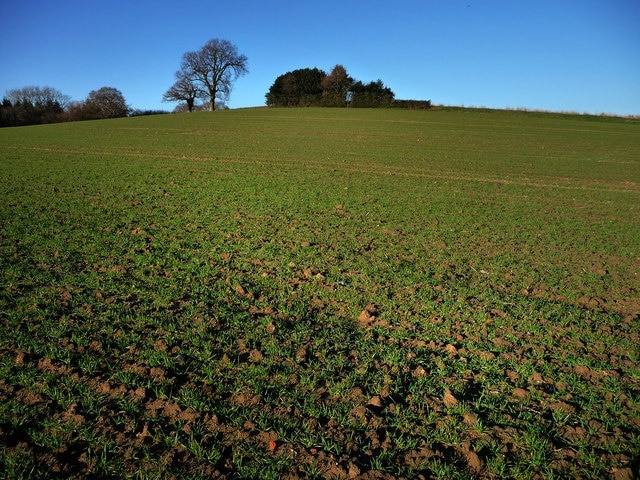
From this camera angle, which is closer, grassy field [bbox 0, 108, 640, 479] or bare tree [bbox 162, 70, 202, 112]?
grassy field [bbox 0, 108, 640, 479]

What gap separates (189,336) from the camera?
568 centimetres

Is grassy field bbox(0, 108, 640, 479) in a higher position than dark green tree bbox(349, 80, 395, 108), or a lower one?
lower

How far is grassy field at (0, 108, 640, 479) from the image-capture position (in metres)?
3.87

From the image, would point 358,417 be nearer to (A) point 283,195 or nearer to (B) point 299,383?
(B) point 299,383

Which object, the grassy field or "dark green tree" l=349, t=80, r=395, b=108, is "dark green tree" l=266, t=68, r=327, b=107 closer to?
"dark green tree" l=349, t=80, r=395, b=108

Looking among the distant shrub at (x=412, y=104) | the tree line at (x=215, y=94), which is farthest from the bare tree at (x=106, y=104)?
the distant shrub at (x=412, y=104)

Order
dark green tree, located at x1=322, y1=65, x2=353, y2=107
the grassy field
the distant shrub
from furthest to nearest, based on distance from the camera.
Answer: dark green tree, located at x1=322, y1=65, x2=353, y2=107 < the distant shrub < the grassy field

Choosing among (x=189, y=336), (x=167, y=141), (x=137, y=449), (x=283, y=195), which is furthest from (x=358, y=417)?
(x=167, y=141)

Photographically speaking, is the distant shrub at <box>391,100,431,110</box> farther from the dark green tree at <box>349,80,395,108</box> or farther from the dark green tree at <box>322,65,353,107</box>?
the dark green tree at <box>322,65,353,107</box>

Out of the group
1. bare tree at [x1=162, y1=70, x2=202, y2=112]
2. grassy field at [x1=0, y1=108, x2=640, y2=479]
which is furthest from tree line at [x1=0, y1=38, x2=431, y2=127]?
grassy field at [x1=0, y1=108, x2=640, y2=479]

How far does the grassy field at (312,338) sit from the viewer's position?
12.7 feet

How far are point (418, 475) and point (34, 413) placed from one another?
12.5ft

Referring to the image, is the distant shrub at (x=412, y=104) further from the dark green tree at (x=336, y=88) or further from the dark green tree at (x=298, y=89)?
the dark green tree at (x=298, y=89)

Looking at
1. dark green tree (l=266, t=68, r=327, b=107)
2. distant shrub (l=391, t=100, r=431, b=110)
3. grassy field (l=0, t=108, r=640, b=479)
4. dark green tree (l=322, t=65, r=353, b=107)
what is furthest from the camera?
dark green tree (l=266, t=68, r=327, b=107)
